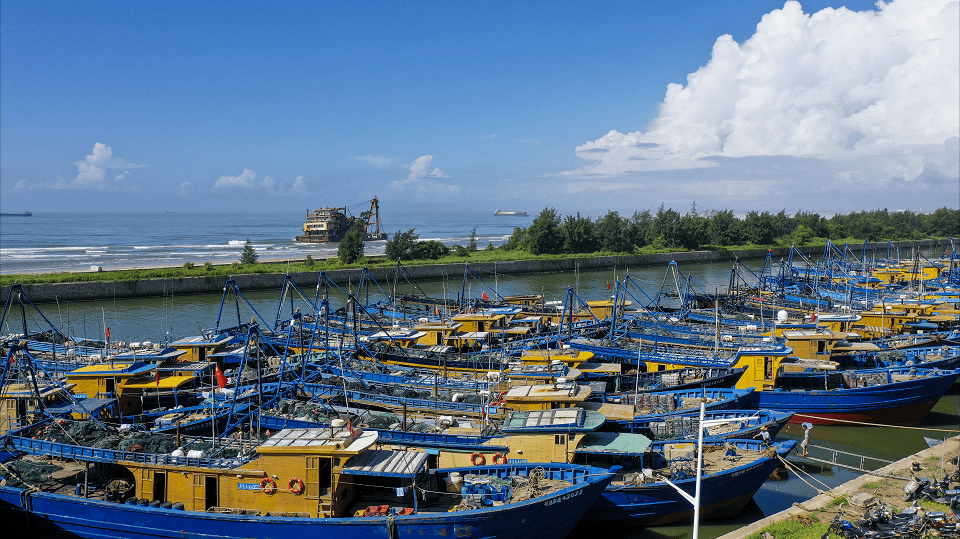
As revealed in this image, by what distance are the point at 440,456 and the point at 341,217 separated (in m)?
99.8

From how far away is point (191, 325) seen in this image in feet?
154

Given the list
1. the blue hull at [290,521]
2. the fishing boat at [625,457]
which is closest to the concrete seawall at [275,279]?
the fishing boat at [625,457]

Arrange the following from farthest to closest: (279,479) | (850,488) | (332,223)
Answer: (332,223), (850,488), (279,479)

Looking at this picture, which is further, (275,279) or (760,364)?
(275,279)

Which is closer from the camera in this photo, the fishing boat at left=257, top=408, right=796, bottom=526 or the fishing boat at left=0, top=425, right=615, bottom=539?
the fishing boat at left=0, top=425, right=615, bottom=539

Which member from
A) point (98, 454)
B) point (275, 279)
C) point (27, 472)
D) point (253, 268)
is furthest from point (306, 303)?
point (98, 454)

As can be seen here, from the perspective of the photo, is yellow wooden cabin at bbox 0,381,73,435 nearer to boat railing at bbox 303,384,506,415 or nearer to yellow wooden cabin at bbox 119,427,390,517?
yellow wooden cabin at bbox 119,427,390,517

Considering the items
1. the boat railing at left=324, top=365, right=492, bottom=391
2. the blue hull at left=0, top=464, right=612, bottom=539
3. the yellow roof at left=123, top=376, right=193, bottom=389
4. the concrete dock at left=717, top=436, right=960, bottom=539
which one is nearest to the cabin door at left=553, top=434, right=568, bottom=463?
the blue hull at left=0, top=464, right=612, bottom=539

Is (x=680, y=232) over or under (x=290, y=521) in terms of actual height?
over

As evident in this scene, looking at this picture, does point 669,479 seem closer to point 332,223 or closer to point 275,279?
point 275,279

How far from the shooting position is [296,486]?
15156 mm

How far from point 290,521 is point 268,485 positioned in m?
1.08

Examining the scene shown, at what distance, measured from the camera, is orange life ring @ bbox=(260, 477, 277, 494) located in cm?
1533

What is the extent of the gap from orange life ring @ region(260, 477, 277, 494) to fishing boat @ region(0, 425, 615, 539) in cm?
2
